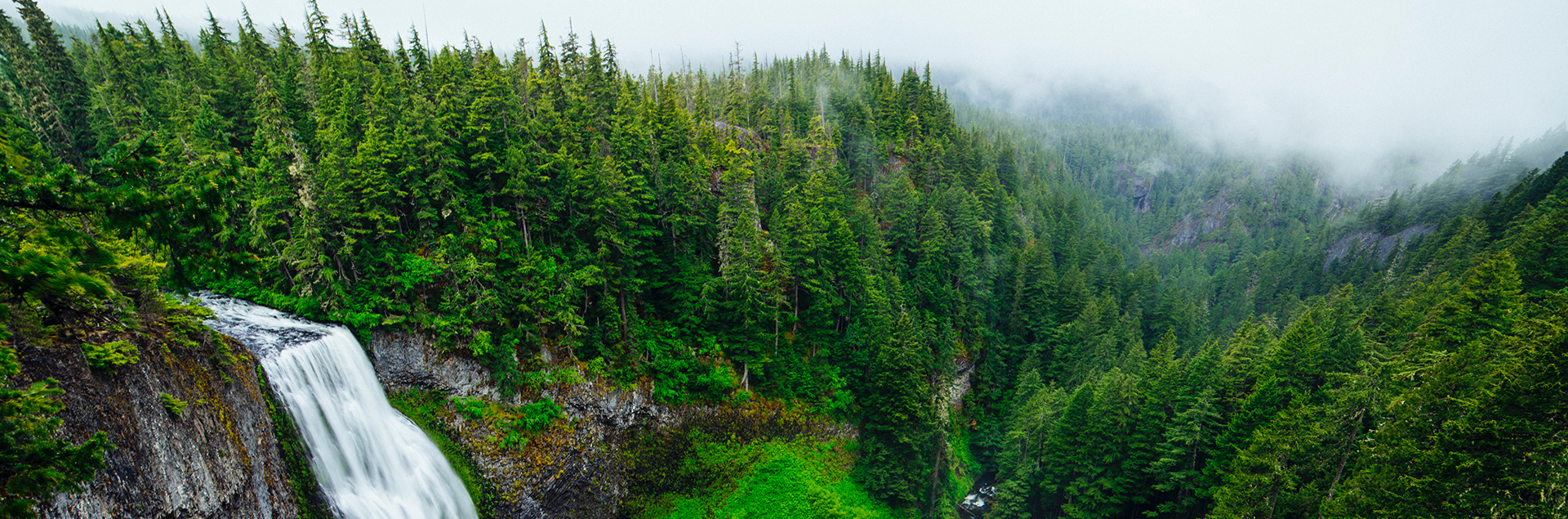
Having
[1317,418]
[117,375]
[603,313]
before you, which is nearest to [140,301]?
[117,375]

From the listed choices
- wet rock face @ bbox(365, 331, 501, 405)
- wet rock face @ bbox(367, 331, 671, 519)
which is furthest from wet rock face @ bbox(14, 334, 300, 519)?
wet rock face @ bbox(367, 331, 671, 519)

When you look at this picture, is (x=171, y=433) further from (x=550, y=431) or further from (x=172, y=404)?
(x=550, y=431)

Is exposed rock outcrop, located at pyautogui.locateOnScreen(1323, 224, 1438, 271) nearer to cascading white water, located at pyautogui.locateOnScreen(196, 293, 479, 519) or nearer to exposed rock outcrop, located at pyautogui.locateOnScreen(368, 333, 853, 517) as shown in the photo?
exposed rock outcrop, located at pyautogui.locateOnScreen(368, 333, 853, 517)

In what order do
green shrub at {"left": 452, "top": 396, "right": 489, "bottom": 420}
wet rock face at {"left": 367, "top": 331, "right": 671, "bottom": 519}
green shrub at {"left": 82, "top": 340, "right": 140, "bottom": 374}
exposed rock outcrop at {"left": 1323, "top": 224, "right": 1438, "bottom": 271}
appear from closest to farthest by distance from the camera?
green shrub at {"left": 82, "top": 340, "right": 140, "bottom": 374}, wet rock face at {"left": 367, "top": 331, "right": 671, "bottom": 519}, green shrub at {"left": 452, "top": 396, "right": 489, "bottom": 420}, exposed rock outcrop at {"left": 1323, "top": 224, "right": 1438, "bottom": 271}

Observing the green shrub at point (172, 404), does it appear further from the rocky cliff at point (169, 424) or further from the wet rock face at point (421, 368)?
the wet rock face at point (421, 368)

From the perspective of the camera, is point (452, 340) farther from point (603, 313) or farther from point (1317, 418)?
point (1317, 418)

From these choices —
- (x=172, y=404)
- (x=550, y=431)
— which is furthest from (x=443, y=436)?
(x=172, y=404)

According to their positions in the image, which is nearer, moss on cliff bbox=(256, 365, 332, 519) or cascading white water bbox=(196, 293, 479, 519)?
moss on cliff bbox=(256, 365, 332, 519)
